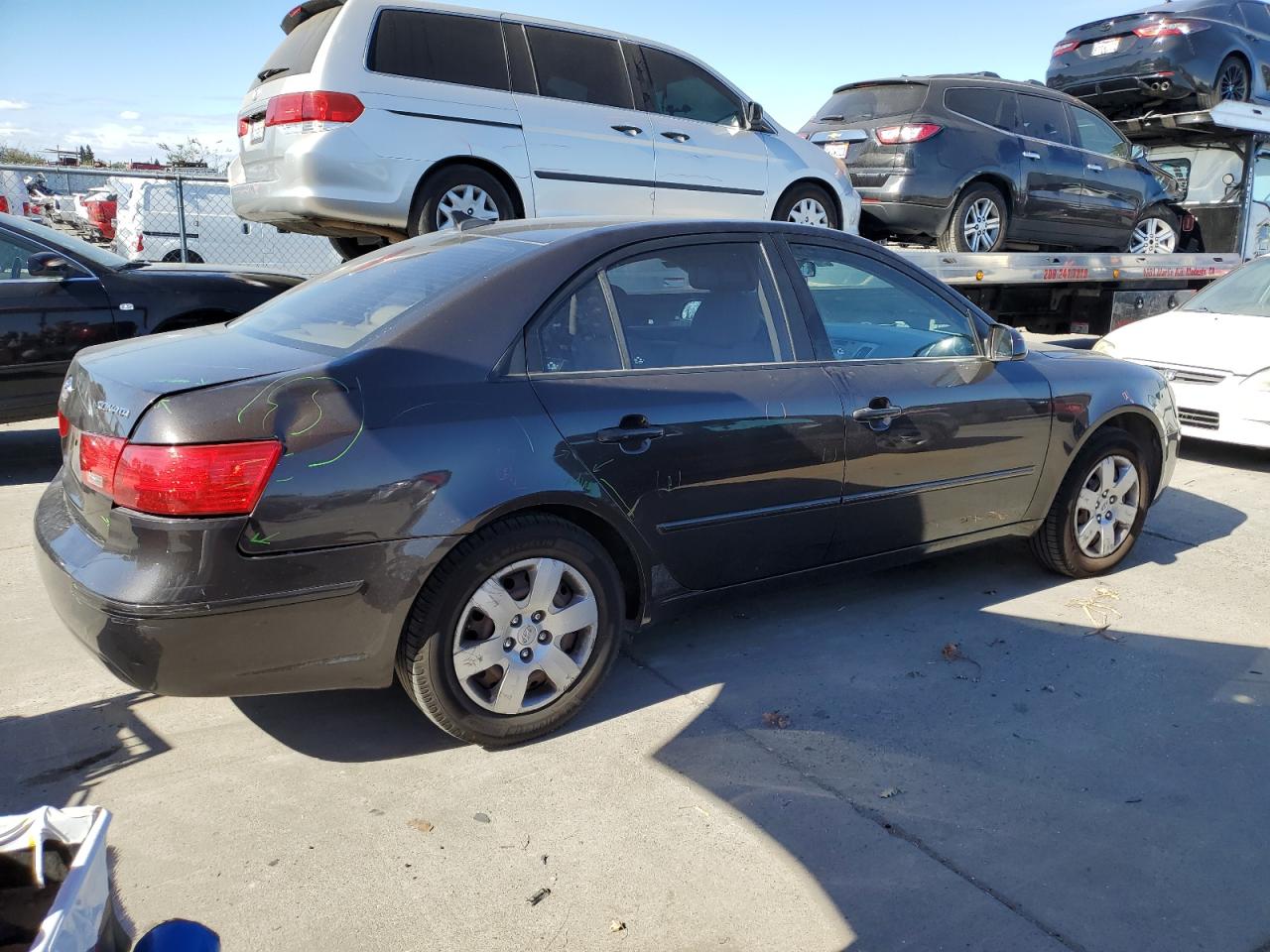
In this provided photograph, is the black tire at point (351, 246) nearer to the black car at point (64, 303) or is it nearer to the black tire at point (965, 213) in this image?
the black car at point (64, 303)

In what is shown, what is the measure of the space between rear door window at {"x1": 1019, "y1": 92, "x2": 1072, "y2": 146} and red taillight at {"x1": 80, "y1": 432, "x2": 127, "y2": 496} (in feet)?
28.2

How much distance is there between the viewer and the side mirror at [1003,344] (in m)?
4.34

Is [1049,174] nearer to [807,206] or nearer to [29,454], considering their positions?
[807,206]

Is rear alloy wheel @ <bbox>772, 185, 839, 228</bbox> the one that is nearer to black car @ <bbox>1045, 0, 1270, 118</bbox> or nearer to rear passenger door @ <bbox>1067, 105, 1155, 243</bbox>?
rear passenger door @ <bbox>1067, 105, 1155, 243</bbox>

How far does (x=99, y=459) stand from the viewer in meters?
2.84

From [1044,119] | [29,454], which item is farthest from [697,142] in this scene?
[29,454]

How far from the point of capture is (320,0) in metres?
6.71

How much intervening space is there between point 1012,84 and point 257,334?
316 inches

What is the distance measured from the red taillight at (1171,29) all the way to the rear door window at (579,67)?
6835 mm

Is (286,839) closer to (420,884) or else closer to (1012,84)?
(420,884)

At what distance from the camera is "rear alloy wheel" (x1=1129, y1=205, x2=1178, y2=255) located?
11.2 m

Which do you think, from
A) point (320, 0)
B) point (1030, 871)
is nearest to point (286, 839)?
point (1030, 871)

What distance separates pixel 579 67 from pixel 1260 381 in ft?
16.6

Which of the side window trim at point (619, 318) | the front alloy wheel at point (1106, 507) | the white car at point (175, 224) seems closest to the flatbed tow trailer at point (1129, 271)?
the front alloy wheel at point (1106, 507)
